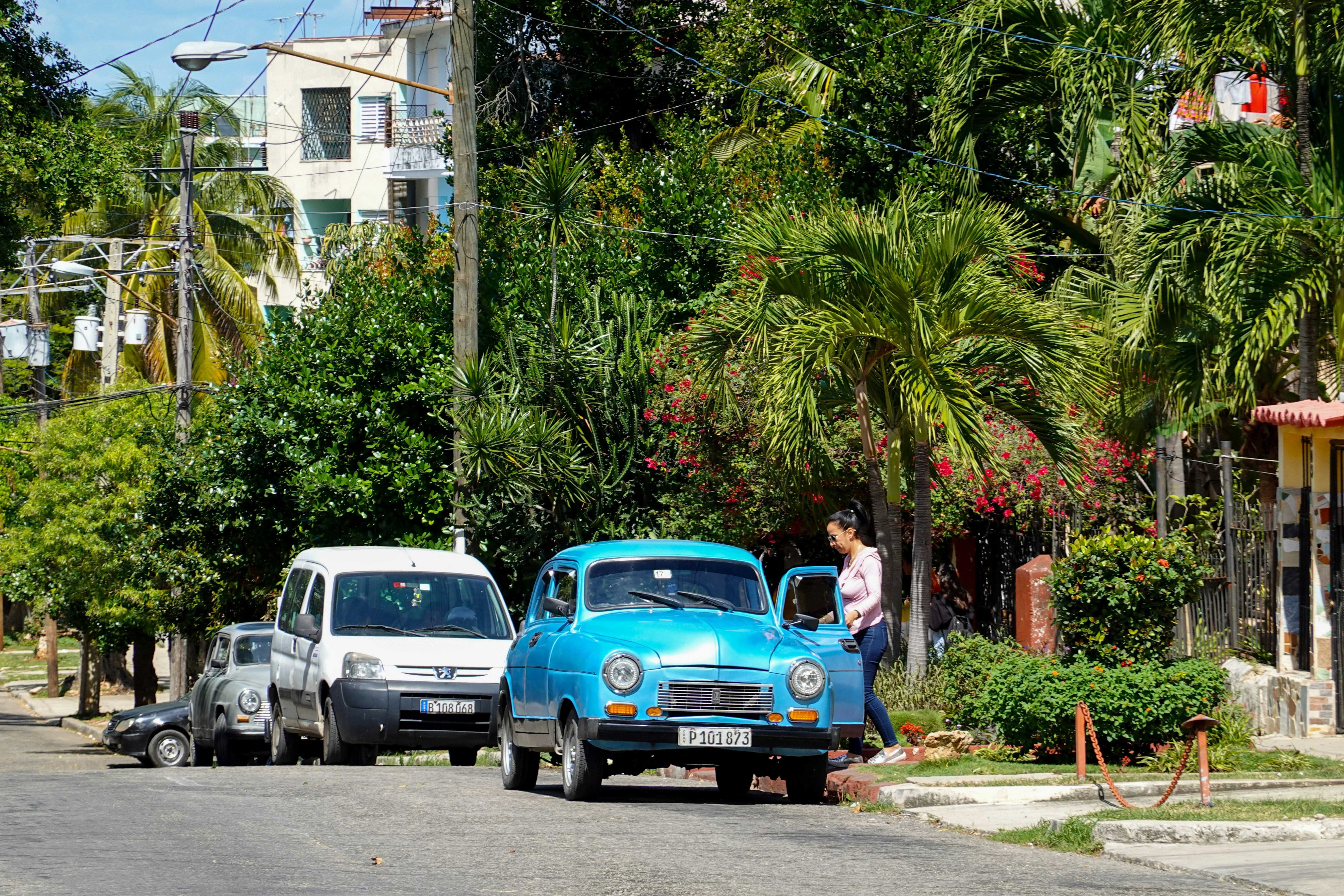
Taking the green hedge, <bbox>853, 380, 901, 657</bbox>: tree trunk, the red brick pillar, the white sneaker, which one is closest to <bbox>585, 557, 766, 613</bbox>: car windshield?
the white sneaker

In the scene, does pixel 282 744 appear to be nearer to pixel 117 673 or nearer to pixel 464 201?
pixel 464 201

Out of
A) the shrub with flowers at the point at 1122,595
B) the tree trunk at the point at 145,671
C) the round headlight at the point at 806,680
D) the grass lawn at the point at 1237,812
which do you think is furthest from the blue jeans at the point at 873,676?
the tree trunk at the point at 145,671

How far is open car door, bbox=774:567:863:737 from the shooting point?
39.3 ft

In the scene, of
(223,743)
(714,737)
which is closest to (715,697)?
(714,737)

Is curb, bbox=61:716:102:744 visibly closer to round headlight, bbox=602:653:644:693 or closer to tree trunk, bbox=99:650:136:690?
tree trunk, bbox=99:650:136:690

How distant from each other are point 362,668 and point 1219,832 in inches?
321

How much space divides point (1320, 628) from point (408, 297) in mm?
13656

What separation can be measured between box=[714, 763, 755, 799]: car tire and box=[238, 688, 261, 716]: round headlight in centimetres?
833

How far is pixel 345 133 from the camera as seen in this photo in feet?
188

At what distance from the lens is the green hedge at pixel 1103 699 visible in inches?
462

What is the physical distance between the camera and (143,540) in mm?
30094

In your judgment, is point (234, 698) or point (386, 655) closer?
point (386, 655)

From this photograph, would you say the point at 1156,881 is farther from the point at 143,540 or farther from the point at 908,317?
the point at 143,540

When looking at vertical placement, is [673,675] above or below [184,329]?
below
